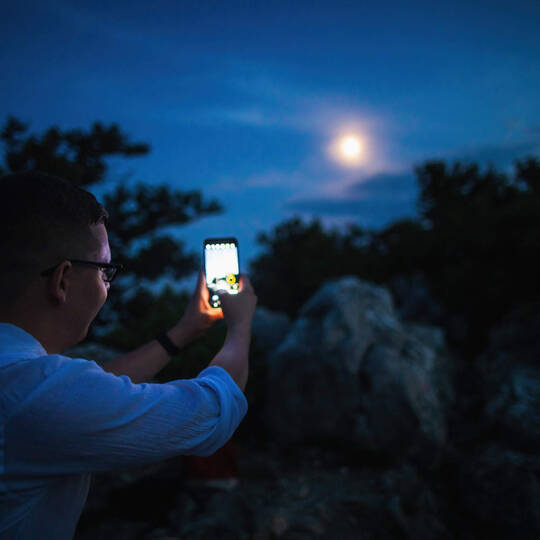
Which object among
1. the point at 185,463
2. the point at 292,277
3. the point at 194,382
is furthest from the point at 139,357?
the point at 292,277

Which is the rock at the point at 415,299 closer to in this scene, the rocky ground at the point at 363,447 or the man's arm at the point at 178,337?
the rocky ground at the point at 363,447

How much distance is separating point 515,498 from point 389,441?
176 cm

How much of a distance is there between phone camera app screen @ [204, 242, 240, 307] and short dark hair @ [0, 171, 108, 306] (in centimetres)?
79

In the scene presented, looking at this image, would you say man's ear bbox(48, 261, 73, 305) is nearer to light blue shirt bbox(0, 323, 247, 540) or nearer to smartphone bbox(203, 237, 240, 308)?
light blue shirt bbox(0, 323, 247, 540)

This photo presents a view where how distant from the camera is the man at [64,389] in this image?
100 centimetres

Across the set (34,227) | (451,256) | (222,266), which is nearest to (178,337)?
(222,266)

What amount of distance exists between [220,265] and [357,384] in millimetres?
3720

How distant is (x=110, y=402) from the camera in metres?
1.03

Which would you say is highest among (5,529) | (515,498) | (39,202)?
(39,202)

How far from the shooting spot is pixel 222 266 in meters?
2.08

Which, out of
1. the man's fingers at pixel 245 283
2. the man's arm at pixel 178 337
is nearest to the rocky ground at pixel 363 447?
the man's arm at pixel 178 337

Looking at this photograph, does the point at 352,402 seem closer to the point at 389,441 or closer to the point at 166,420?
the point at 389,441

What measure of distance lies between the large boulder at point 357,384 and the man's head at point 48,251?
439 centimetres

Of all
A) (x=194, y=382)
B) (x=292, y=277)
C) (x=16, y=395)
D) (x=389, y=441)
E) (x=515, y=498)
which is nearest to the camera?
(x=16, y=395)
